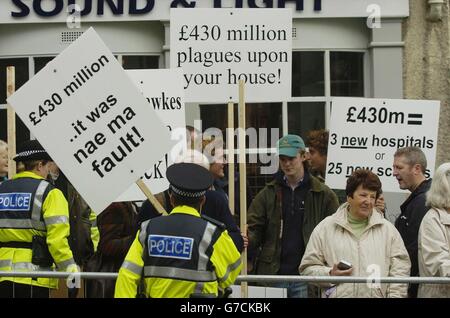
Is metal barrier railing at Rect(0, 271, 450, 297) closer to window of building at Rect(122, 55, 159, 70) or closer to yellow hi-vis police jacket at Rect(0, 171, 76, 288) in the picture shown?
yellow hi-vis police jacket at Rect(0, 171, 76, 288)

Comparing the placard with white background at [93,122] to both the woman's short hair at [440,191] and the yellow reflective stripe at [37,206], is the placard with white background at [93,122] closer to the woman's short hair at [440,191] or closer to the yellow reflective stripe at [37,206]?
the yellow reflective stripe at [37,206]

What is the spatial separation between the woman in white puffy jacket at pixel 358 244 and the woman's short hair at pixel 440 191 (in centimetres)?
37

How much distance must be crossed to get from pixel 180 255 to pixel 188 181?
457mm

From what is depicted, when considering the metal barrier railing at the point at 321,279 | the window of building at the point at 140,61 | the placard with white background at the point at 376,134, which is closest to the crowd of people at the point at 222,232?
the metal barrier railing at the point at 321,279

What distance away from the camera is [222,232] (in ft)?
22.4

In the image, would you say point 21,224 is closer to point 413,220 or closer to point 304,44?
point 413,220

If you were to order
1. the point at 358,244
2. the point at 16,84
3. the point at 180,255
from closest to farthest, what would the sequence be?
the point at 180,255, the point at 358,244, the point at 16,84

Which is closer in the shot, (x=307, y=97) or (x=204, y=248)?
(x=204, y=248)

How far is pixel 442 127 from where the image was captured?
1305cm

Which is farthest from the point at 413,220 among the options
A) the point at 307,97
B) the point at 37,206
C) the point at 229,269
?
the point at 307,97

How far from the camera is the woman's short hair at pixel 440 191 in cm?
841

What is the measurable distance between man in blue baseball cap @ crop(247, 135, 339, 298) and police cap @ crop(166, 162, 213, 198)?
2.53 metres

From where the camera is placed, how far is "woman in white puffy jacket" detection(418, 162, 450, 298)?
26.9ft
